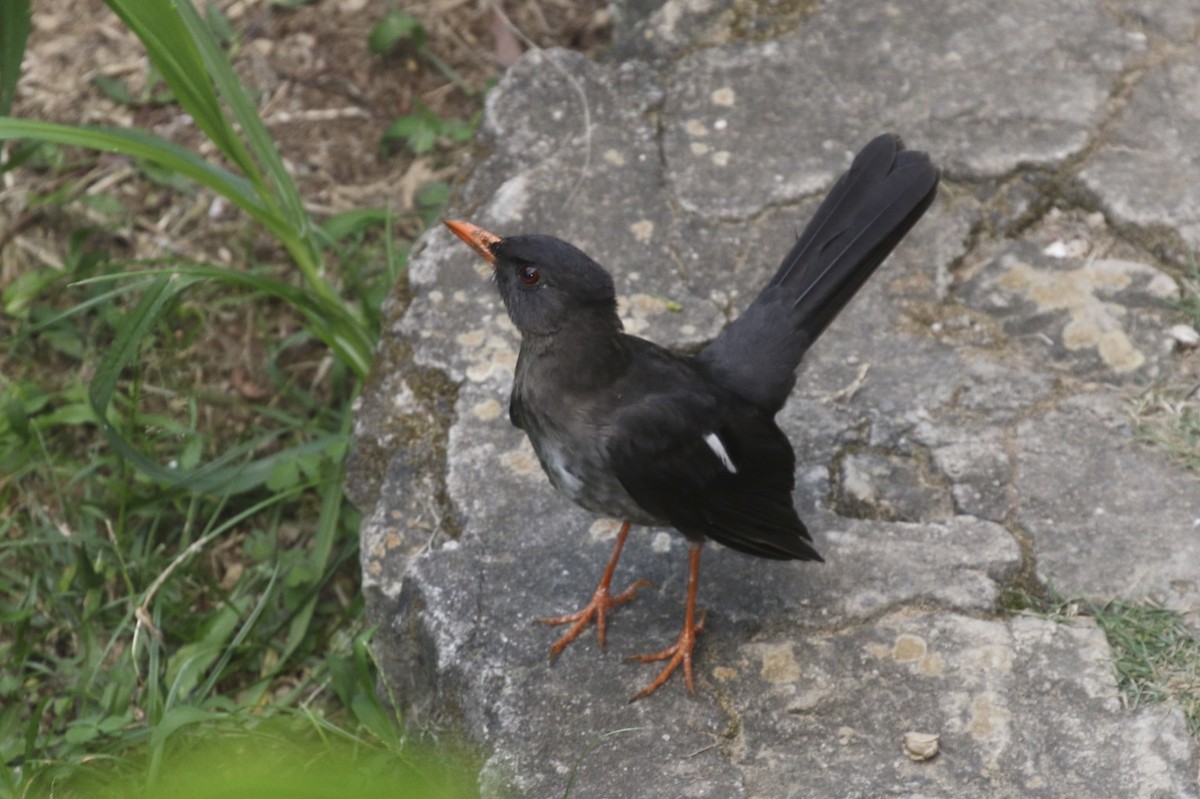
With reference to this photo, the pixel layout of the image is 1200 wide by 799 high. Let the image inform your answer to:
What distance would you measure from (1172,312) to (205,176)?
9.71ft

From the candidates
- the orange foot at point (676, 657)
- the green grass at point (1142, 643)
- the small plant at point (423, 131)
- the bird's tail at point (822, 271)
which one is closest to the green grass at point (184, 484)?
the small plant at point (423, 131)

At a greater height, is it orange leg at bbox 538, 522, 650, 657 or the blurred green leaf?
the blurred green leaf

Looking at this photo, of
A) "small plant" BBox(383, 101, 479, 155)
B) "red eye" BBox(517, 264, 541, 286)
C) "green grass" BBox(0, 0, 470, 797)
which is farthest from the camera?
"small plant" BBox(383, 101, 479, 155)

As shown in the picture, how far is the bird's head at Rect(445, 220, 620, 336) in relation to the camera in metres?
3.25

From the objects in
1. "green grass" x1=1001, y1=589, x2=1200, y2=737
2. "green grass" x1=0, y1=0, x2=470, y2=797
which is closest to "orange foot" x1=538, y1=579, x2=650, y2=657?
"green grass" x1=0, y1=0, x2=470, y2=797

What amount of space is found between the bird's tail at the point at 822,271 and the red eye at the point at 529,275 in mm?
573

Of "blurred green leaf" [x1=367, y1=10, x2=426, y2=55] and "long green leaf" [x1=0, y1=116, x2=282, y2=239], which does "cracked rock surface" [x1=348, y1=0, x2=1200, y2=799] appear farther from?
"blurred green leaf" [x1=367, y1=10, x2=426, y2=55]

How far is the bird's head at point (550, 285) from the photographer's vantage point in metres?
3.25

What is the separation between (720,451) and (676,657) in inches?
20.6

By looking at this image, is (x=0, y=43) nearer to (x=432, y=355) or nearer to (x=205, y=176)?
(x=205, y=176)

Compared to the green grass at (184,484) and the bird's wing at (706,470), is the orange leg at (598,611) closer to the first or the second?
the bird's wing at (706,470)

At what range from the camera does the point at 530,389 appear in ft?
10.9

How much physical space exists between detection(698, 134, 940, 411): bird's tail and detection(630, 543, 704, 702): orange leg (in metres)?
0.49

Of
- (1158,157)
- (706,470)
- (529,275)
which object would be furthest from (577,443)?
(1158,157)
